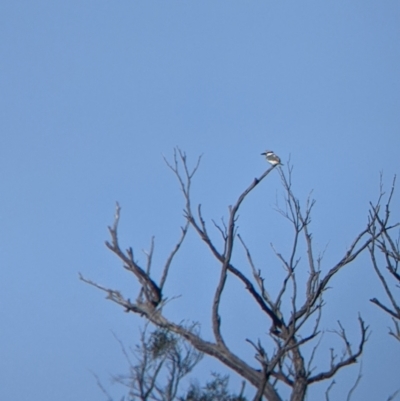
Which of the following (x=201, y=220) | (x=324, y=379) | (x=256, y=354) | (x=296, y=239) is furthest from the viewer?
(x=296, y=239)

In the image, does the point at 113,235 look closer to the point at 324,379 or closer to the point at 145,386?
the point at 324,379

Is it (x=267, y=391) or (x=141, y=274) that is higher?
(x=141, y=274)

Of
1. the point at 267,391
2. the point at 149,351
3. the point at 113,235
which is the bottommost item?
the point at 267,391

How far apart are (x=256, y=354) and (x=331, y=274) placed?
1436 millimetres

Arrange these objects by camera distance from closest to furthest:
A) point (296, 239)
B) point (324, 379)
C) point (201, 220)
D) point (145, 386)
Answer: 1. point (324, 379)
2. point (201, 220)
3. point (296, 239)
4. point (145, 386)

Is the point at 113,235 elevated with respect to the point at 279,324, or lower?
elevated

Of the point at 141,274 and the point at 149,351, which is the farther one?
the point at 149,351

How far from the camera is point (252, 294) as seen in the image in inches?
311

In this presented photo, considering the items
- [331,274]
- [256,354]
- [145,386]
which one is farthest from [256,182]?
[145,386]

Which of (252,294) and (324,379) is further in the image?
(252,294)

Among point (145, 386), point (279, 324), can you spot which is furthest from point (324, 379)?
point (145, 386)

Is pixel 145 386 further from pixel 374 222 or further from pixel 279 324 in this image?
pixel 374 222

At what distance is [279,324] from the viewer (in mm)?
7785

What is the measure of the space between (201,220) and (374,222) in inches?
85.2
